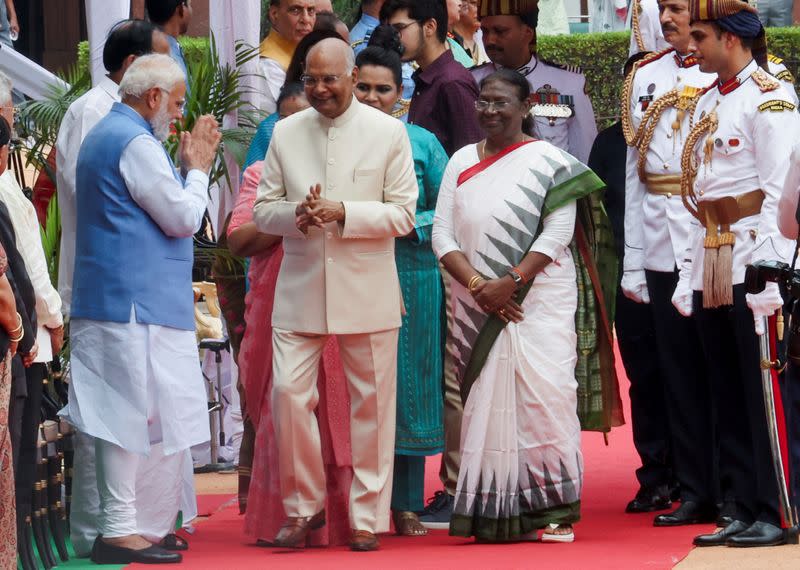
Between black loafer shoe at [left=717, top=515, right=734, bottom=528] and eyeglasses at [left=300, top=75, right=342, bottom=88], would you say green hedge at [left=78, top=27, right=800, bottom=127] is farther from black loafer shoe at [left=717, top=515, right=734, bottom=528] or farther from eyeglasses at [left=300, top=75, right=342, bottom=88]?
black loafer shoe at [left=717, top=515, right=734, bottom=528]

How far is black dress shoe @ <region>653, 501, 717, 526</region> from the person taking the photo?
8172mm

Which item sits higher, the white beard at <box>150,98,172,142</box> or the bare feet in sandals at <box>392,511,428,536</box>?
the white beard at <box>150,98,172,142</box>

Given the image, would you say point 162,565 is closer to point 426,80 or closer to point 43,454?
point 43,454

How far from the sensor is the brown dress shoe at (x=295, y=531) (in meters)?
7.71

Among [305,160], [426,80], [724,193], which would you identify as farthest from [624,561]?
[426,80]

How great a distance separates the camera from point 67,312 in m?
8.36

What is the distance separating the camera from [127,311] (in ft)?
24.5

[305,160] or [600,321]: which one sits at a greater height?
[305,160]

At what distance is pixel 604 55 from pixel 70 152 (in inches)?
364

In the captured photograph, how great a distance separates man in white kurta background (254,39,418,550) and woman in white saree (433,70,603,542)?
0.32 m

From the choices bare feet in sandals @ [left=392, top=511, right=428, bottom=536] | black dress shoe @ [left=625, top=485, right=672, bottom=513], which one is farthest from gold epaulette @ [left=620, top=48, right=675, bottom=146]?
bare feet in sandals @ [left=392, top=511, right=428, bottom=536]

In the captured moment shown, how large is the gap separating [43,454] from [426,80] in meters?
2.68

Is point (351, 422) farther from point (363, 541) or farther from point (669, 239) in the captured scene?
point (669, 239)

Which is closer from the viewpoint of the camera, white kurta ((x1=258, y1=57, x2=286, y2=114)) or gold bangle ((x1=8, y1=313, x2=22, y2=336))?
gold bangle ((x1=8, y1=313, x2=22, y2=336))
